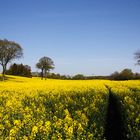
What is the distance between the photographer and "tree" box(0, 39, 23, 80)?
183ft

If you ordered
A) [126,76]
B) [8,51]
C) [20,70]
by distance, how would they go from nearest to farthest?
[8,51] → [126,76] → [20,70]

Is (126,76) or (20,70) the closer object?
(126,76)

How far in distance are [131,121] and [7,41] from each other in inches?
1895

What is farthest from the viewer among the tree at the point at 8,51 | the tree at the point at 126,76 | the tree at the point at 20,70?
the tree at the point at 20,70

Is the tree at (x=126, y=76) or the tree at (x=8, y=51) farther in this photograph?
the tree at (x=126, y=76)

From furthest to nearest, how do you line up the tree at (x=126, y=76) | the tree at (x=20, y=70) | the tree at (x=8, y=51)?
the tree at (x=20, y=70) → the tree at (x=126, y=76) → the tree at (x=8, y=51)

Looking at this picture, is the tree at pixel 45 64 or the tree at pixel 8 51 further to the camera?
the tree at pixel 45 64

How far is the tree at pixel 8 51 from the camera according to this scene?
55844 millimetres

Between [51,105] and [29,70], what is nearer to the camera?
[51,105]

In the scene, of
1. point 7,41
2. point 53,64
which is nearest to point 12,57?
point 7,41

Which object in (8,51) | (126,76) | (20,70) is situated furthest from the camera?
(20,70)

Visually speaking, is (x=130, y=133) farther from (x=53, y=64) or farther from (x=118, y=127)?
(x=53, y=64)

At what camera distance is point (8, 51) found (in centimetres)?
5594

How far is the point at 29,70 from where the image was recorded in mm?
90688
